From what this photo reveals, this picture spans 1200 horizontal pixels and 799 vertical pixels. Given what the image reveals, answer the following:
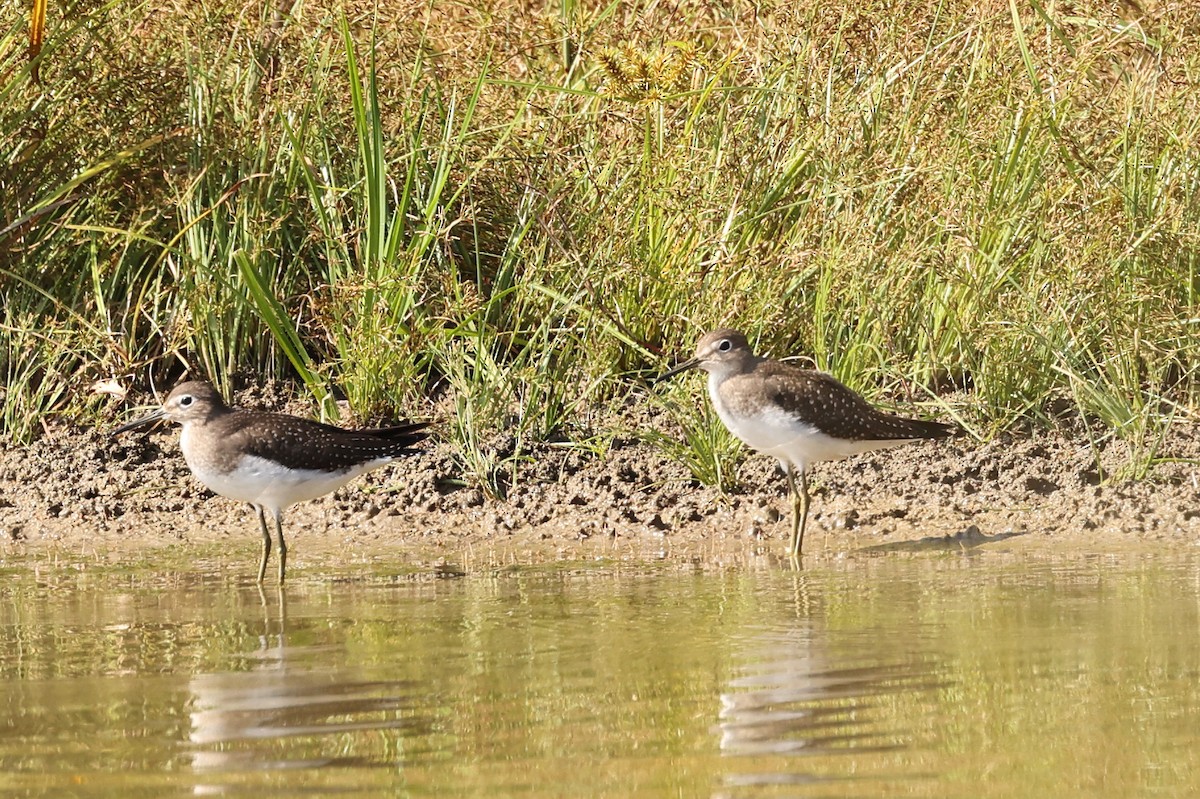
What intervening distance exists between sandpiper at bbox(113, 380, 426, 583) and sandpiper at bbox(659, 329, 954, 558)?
1.34 m

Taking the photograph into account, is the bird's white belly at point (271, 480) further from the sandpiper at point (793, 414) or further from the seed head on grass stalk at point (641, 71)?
the seed head on grass stalk at point (641, 71)

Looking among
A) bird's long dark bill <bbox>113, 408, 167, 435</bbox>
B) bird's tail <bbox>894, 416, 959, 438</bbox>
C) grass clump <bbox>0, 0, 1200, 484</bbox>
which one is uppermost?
grass clump <bbox>0, 0, 1200, 484</bbox>

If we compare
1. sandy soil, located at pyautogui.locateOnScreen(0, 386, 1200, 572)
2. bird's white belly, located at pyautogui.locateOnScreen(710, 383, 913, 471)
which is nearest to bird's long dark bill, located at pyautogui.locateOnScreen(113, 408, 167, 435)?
sandy soil, located at pyautogui.locateOnScreen(0, 386, 1200, 572)

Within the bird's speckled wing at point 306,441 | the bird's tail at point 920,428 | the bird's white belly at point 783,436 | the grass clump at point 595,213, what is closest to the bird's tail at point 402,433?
the bird's speckled wing at point 306,441

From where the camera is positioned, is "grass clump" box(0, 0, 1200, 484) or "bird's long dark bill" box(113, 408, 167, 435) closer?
"bird's long dark bill" box(113, 408, 167, 435)

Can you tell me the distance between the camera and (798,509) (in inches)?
300

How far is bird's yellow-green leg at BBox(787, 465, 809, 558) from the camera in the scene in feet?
24.8

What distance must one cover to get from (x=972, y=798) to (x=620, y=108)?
620 cm

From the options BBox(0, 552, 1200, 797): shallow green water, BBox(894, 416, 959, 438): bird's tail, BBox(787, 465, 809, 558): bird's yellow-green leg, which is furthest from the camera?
BBox(894, 416, 959, 438): bird's tail

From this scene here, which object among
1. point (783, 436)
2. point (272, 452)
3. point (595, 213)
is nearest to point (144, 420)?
point (272, 452)

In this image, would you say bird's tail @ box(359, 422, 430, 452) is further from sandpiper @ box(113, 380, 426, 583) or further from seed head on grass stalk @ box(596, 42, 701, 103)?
seed head on grass stalk @ box(596, 42, 701, 103)

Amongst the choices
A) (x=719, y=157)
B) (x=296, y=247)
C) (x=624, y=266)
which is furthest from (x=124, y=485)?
(x=719, y=157)

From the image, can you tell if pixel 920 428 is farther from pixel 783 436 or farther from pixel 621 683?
pixel 621 683

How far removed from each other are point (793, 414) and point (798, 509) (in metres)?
0.41
